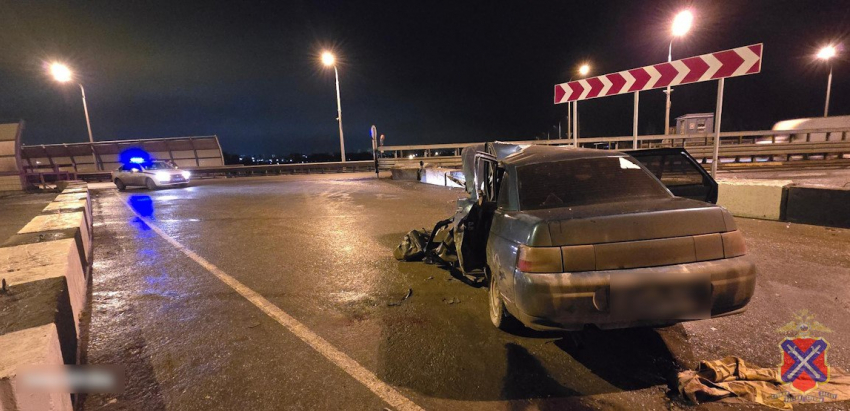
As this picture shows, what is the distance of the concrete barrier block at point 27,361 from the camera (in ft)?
5.87

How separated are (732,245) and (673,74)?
6.57 metres

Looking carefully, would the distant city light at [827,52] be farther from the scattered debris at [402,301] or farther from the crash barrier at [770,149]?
the scattered debris at [402,301]

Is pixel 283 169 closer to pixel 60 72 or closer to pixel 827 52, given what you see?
pixel 60 72

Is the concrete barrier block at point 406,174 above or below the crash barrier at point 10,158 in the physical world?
below

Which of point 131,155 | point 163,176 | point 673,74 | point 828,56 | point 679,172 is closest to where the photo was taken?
point 679,172

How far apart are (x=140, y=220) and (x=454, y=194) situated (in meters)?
8.83

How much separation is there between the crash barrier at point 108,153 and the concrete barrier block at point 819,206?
33.0 m

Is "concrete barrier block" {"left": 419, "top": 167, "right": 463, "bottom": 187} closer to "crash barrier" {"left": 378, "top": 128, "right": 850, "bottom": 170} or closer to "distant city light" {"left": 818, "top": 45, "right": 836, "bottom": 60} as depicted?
"crash barrier" {"left": 378, "top": 128, "right": 850, "bottom": 170}

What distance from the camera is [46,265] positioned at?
3629 millimetres

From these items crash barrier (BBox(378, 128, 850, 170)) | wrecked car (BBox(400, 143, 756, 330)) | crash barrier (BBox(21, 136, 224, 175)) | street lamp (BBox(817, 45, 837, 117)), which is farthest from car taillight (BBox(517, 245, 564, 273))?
street lamp (BBox(817, 45, 837, 117))

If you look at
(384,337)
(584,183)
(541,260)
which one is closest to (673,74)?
(584,183)

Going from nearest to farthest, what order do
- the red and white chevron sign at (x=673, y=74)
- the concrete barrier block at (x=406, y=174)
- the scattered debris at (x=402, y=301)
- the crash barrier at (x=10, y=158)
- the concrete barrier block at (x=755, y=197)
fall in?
1. the scattered debris at (x=402, y=301)
2. the red and white chevron sign at (x=673, y=74)
3. the concrete barrier block at (x=755, y=197)
4. the concrete barrier block at (x=406, y=174)
5. the crash barrier at (x=10, y=158)

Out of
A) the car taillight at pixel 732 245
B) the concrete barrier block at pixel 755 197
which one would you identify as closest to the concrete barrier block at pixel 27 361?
the car taillight at pixel 732 245

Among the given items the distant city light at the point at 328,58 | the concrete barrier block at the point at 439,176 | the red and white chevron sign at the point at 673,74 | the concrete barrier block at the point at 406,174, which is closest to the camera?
the red and white chevron sign at the point at 673,74
